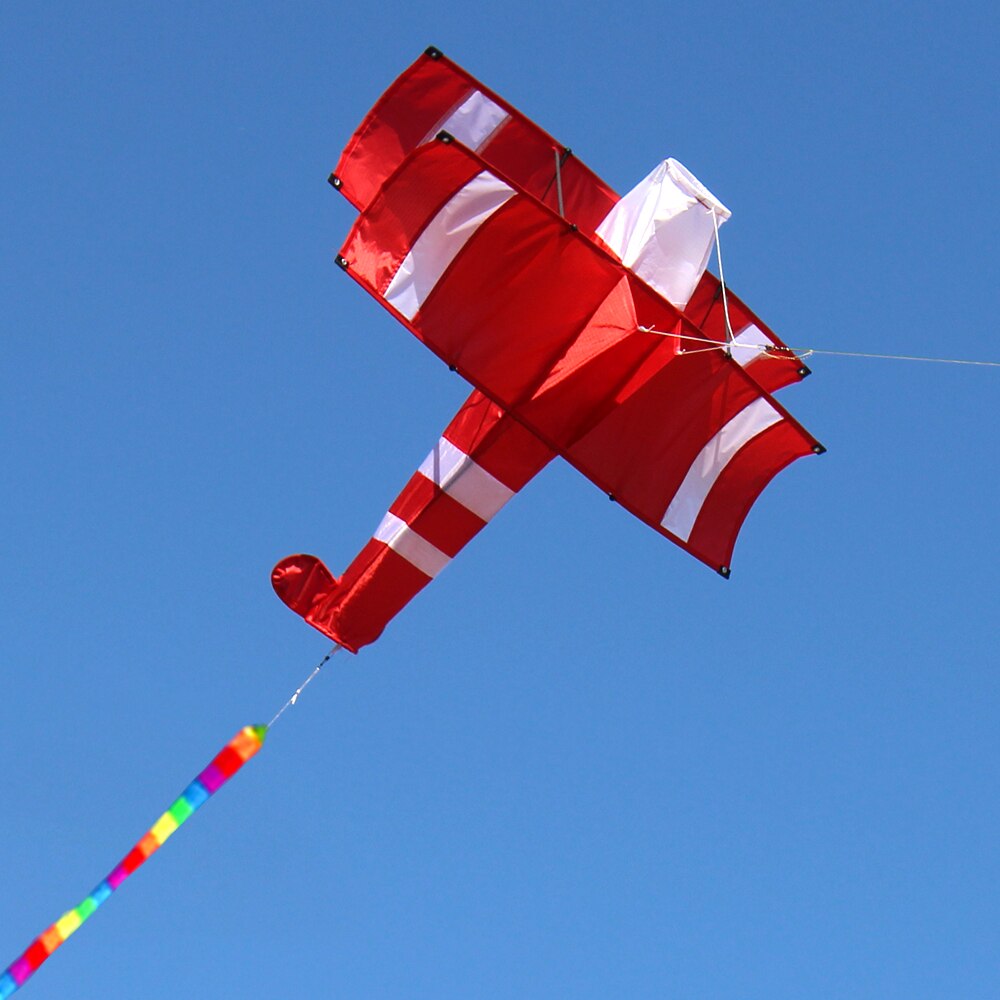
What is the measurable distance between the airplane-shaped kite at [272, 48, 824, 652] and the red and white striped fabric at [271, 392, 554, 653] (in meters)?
0.02

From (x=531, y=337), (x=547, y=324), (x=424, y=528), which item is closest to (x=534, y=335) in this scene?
(x=531, y=337)

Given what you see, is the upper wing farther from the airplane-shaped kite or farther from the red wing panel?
the red wing panel

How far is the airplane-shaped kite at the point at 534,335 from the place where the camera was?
1739 centimetres

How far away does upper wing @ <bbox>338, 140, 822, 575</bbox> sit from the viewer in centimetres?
1727

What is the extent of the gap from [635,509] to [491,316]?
2.13 m

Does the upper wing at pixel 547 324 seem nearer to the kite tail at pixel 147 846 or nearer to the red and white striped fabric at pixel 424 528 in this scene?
the red and white striped fabric at pixel 424 528

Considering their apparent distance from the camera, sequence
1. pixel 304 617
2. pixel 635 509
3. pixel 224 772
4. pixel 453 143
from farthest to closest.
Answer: pixel 304 617 < pixel 635 509 < pixel 453 143 < pixel 224 772

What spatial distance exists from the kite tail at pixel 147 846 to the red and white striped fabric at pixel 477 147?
5.01 meters

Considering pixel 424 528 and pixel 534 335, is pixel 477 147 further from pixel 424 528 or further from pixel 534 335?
pixel 424 528

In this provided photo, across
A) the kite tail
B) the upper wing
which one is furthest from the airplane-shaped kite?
the kite tail

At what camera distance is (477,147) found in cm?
1862

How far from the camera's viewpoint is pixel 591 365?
17.6 m

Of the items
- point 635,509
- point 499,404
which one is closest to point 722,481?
point 635,509

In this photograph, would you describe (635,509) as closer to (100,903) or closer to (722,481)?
(722,481)
